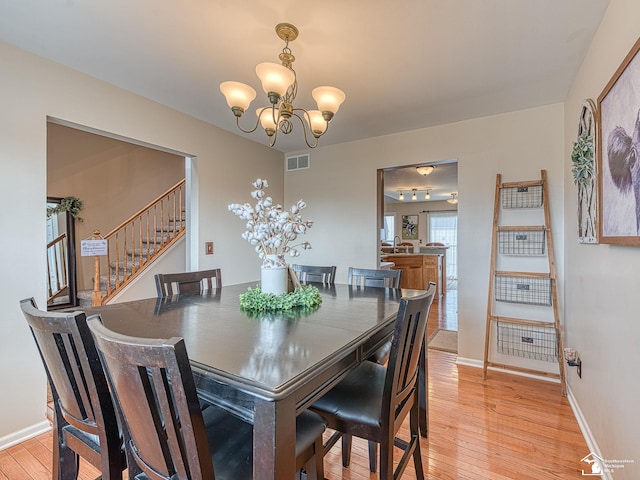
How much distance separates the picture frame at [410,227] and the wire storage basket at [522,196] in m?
6.85

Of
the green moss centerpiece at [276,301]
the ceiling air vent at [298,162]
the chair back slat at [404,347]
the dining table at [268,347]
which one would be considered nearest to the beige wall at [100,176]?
the ceiling air vent at [298,162]

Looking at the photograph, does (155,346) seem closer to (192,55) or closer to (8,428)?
(192,55)

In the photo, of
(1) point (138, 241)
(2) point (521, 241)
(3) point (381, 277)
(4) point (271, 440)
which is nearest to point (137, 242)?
(1) point (138, 241)

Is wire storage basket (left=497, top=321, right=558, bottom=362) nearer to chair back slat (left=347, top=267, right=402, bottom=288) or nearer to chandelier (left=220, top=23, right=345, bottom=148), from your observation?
chair back slat (left=347, top=267, right=402, bottom=288)

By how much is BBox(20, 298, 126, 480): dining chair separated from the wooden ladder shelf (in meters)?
2.82

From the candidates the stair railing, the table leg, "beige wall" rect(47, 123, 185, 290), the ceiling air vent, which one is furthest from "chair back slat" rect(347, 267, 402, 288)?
"beige wall" rect(47, 123, 185, 290)

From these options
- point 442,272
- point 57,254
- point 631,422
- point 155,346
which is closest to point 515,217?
point 631,422

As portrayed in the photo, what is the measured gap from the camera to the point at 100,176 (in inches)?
193

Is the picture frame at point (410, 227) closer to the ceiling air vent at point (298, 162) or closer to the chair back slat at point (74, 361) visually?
the ceiling air vent at point (298, 162)

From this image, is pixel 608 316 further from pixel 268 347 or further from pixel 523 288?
pixel 268 347

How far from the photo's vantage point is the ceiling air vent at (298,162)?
13.3 ft

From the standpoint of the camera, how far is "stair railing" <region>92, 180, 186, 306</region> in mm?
3703

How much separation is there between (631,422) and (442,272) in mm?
5994

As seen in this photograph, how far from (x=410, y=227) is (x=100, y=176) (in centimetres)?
788
